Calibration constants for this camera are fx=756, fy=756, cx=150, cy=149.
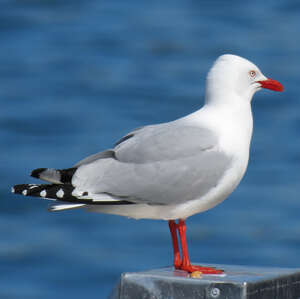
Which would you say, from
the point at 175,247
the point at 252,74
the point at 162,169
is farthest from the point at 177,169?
the point at 252,74

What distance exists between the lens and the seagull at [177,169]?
2564 mm

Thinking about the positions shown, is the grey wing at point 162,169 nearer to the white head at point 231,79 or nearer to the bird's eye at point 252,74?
the white head at point 231,79

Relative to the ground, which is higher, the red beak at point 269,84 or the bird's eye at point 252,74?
the bird's eye at point 252,74

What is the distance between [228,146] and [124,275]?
2.21ft

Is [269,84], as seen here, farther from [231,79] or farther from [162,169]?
[162,169]

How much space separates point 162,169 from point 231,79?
Answer: 0.40 metres

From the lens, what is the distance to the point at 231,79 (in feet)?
8.68

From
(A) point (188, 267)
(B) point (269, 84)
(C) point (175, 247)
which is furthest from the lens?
(B) point (269, 84)

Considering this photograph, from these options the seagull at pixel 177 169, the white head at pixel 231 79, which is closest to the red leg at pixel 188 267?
the seagull at pixel 177 169

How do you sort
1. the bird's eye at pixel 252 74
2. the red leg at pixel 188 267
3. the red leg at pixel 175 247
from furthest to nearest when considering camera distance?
the bird's eye at pixel 252 74
the red leg at pixel 175 247
the red leg at pixel 188 267

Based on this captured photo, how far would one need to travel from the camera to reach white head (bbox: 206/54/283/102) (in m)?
2.64

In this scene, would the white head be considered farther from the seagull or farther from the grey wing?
the grey wing

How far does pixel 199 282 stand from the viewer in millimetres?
2053

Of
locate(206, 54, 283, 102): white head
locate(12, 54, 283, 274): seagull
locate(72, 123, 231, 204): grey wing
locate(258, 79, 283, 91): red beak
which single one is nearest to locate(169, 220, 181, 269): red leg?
locate(12, 54, 283, 274): seagull
